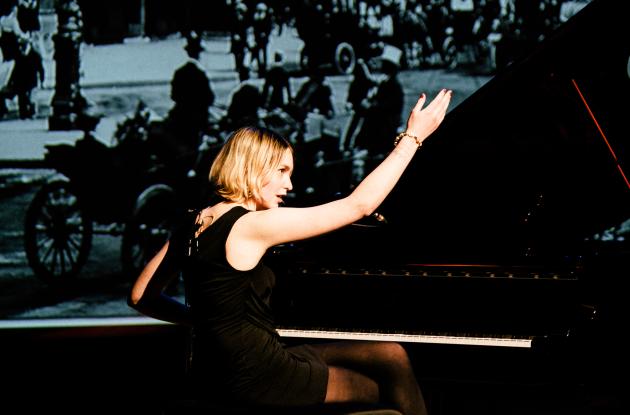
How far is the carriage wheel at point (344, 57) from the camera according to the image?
482 cm

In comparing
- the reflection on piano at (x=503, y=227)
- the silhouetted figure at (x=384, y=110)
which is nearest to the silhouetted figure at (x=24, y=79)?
the silhouetted figure at (x=384, y=110)

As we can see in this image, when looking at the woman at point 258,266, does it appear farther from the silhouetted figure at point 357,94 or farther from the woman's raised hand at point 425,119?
the silhouetted figure at point 357,94

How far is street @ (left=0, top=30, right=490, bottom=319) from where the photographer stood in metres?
4.68

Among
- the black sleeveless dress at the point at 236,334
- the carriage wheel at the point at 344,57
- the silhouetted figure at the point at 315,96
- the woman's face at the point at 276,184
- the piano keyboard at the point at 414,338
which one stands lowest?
the piano keyboard at the point at 414,338

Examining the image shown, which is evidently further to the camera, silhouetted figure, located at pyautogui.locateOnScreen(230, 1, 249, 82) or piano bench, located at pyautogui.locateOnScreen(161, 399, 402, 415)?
silhouetted figure, located at pyautogui.locateOnScreen(230, 1, 249, 82)

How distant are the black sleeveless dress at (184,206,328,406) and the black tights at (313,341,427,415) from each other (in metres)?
0.11

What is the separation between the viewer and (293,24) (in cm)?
480

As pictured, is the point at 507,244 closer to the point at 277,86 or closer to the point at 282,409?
the point at 282,409

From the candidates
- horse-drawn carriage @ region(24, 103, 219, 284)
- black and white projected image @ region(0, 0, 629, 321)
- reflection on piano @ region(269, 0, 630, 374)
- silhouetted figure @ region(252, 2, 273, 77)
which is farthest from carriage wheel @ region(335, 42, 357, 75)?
reflection on piano @ region(269, 0, 630, 374)

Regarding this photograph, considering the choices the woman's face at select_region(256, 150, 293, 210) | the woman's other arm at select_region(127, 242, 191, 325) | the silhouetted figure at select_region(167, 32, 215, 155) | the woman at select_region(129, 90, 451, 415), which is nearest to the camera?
the woman at select_region(129, 90, 451, 415)

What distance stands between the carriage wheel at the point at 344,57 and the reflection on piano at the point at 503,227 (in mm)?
2225

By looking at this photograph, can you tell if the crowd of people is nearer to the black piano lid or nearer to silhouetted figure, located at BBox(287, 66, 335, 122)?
silhouetted figure, located at BBox(287, 66, 335, 122)

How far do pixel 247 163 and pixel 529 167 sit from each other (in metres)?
1.35

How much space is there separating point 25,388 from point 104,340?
867 mm
